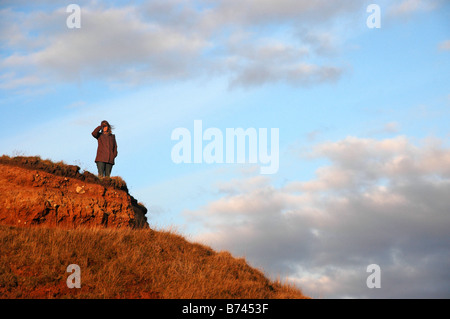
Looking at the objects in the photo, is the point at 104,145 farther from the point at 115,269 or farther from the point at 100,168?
the point at 115,269

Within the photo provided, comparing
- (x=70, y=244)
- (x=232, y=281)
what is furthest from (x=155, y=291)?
(x=70, y=244)

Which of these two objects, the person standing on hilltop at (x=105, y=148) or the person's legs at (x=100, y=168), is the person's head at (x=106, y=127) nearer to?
the person standing on hilltop at (x=105, y=148)

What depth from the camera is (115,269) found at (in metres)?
14.4

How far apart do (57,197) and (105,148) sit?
150 inches

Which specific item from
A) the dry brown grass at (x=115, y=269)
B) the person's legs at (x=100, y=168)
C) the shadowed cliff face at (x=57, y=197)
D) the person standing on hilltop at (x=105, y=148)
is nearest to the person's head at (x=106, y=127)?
the person standing on hilltop at (x=105, y=148)

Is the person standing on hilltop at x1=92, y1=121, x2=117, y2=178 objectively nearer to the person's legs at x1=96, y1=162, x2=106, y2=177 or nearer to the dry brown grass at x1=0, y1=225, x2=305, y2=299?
the person's legs at x1=96, y1=162, x2=106, y2=177

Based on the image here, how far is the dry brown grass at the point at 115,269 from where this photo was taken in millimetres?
13328

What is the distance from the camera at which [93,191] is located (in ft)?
65.0

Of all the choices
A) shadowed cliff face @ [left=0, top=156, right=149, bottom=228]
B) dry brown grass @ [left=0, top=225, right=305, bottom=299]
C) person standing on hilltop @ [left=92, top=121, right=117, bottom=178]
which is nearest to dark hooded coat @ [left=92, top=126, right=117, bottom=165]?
person standing on hilltop @ [left=92, top=121, right=117, bottom=178]

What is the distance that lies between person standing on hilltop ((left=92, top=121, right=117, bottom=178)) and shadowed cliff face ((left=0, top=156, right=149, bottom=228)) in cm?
90

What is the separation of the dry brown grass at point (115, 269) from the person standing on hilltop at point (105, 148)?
4.92 meters

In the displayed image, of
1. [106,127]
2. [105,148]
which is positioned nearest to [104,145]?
[105,148]

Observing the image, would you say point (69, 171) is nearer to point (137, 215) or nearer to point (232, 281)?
point (137, 215)

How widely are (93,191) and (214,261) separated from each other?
6.31 m
